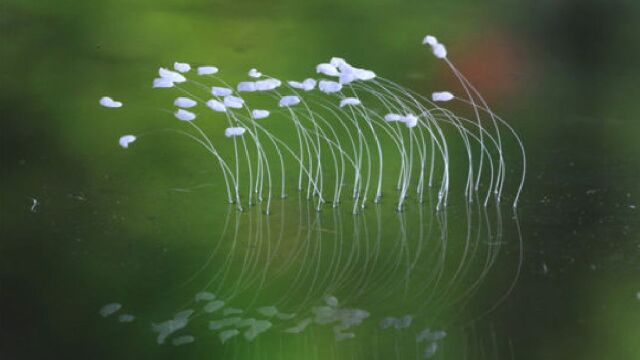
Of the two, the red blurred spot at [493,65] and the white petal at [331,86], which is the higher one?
the red blurred spot at [493,65]

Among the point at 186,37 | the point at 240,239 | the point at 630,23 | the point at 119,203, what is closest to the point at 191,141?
the point at 119,203

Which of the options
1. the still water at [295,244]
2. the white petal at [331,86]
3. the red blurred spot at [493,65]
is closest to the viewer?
the still water at [295,244]

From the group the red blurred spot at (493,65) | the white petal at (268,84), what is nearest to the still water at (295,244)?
the red blurred spot at (493,65)

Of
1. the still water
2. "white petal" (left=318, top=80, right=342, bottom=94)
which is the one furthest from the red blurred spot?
"white petal" (left=318, top=80, right=342, bottom=94)

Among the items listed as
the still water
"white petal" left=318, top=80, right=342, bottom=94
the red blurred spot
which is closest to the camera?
the still water

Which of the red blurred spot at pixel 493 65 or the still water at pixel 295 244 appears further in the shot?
the red blurred spot at pixel 493 65

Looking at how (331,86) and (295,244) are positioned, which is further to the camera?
(295,244)

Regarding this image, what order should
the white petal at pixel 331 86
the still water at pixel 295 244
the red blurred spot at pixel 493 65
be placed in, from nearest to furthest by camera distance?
the still water at pixel 295 244
the white petal at pixel 331 86
the red blurred spot at pixel 493 65

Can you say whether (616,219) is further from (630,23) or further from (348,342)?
(630,23)

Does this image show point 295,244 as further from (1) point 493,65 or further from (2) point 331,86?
(1) point 493,65

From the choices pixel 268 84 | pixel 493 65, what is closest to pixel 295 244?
pixel 268 84

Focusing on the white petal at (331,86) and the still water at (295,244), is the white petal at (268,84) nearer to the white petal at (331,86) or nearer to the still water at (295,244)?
the white petal at (331,86)

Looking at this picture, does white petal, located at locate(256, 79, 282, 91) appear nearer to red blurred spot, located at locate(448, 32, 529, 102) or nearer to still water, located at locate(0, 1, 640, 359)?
still water, located at locate(0, 1, 640, 359)
